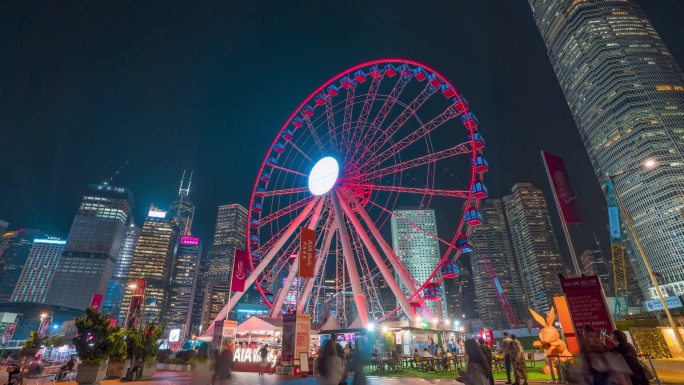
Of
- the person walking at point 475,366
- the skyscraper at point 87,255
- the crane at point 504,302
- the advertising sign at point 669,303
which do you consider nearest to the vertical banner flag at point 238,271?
the person walking at point 475,366

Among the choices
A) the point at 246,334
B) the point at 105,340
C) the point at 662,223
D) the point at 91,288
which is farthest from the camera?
the point at 91,288

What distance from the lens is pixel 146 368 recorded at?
18.2 m

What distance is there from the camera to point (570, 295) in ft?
34.3

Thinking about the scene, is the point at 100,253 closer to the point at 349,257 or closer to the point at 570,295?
the point at 349,257

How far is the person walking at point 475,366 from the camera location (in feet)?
20.3

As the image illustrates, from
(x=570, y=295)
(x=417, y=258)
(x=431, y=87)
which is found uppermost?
(x=417, y=258)

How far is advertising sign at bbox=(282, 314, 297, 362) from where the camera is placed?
18.9 m

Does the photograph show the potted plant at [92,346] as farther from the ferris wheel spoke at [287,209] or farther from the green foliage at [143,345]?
the ferris wheel spoke at [287,209]

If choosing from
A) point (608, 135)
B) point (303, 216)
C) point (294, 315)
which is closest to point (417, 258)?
point (608, 135)

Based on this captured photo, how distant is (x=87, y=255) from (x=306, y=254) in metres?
204

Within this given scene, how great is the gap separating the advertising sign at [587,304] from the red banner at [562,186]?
3.41 meters

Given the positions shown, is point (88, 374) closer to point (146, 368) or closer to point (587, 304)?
point (146, 368)

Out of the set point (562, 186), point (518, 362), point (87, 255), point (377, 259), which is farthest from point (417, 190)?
point (87, 255)

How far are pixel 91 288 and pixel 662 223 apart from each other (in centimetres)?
21959
